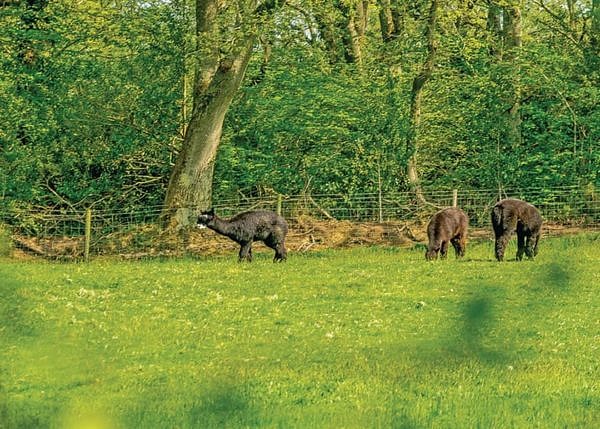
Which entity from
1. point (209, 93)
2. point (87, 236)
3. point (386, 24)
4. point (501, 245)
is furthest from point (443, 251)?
point (386, 24)

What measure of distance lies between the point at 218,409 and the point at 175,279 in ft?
56.3

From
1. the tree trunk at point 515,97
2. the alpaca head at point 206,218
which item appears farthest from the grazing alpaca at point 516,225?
the tree trunk at point 515,97

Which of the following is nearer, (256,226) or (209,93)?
(256,226)

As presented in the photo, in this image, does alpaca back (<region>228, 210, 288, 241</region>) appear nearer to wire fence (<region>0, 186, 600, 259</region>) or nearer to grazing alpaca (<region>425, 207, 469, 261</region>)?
A: wire fence (<region>0, 186, 600, 259</region>)

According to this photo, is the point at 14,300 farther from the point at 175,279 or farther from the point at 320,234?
the point at 320,234

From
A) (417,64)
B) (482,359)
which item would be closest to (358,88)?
(417,64)

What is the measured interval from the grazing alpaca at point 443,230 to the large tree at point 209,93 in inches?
242

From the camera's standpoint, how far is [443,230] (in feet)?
72.8

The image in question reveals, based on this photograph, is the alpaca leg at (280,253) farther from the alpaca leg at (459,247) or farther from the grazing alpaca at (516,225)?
the grazing alpaca at (516,225)

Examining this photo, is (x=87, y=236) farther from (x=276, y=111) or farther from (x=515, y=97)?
(x=515, y=97)

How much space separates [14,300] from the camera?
148cm

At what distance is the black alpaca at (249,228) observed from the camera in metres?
22.3

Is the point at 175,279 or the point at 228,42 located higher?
the point at 228,42

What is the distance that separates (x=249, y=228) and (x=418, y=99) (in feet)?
28.9
